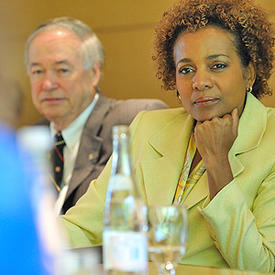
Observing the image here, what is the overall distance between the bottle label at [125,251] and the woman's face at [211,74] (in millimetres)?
1060

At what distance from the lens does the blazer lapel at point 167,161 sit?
6.29 feet

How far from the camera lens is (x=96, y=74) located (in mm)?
3373

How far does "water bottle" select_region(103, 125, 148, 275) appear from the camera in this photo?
905 millimetres

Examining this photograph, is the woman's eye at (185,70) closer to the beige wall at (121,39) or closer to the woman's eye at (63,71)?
the beige wall at (121,39)

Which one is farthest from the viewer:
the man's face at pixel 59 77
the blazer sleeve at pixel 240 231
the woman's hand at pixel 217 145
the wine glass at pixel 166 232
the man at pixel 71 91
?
the man's face at pixel 59 77

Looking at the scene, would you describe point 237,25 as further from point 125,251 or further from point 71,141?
point 71,141

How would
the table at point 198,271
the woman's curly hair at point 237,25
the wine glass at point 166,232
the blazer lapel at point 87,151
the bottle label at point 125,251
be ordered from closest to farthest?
the bottle label at point 125,251
the wine glass at point 166,232
the table at point 198,271
the woman's curly hair at point 237,25
the blazer lapel at point 87,151

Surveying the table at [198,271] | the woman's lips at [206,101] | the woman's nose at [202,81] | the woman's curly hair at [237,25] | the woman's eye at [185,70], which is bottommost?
the table at [198,271]

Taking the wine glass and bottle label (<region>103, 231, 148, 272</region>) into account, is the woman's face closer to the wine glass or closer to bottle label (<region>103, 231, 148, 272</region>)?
the wine glass

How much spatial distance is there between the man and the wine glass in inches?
71.4

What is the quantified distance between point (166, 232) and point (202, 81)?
0.92 metres

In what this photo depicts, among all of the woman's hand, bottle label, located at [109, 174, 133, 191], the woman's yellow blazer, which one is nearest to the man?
the woman's yellow blazer

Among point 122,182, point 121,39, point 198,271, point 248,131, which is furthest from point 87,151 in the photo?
point 122,182

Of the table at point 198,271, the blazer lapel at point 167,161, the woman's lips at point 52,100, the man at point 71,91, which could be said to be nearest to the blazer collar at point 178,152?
the blazer lapel at point 167,161
